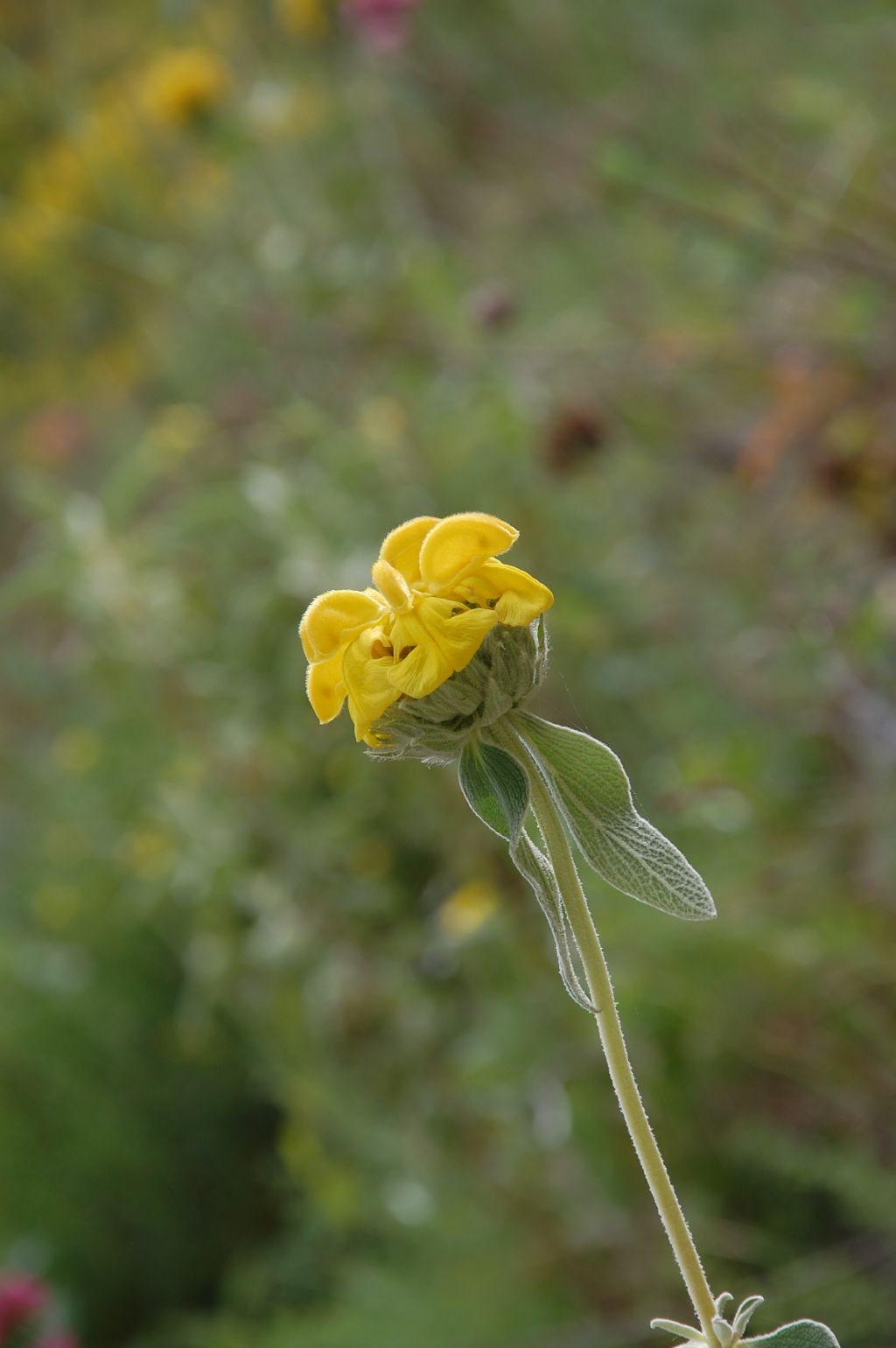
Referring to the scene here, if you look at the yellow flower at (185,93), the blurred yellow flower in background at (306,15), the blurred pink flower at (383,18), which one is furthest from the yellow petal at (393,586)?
the blurred yellow flower in background at (306,15)

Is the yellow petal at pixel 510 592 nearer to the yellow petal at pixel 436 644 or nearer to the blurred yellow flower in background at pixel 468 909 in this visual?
the yellow petal at pixel 436 644

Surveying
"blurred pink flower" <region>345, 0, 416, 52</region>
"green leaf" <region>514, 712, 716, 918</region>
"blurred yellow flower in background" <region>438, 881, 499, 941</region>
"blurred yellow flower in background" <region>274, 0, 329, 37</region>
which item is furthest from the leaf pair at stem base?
"blurred yellow flower in background" <region>274, 0, 329, 37</region>

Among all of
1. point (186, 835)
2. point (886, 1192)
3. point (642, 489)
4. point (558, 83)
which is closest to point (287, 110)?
point (642, 489)

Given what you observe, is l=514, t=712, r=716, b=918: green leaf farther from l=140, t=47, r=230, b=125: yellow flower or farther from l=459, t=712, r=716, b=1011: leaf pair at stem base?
l=140, t=47, r=230, b=125: yellow flower

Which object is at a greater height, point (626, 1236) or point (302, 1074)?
point (626, 1236)

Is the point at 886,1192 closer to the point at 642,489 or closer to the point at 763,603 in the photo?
the point at 763,603

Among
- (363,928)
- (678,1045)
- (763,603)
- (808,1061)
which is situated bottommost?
(363,928)
